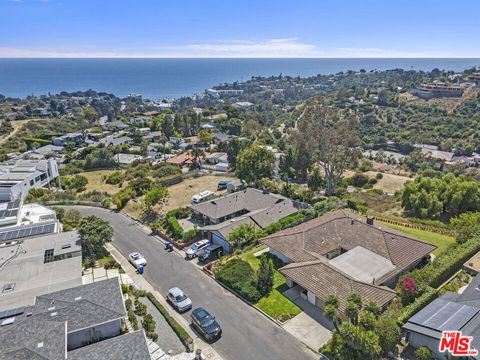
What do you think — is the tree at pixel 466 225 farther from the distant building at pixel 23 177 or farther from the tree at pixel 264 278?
the distant building at pixel 23 177

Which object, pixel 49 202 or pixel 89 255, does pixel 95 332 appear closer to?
pixel 89 255

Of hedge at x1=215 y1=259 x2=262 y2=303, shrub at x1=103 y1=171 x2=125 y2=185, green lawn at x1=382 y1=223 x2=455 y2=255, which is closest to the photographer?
hedge at x1=215 y1=259 x2=262 y2=303

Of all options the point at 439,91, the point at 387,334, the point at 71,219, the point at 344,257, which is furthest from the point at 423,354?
the point at 439,91

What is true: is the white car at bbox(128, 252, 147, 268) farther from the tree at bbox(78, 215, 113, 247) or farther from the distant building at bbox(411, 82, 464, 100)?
the distant building at bbox(411, 82, 464, 100)

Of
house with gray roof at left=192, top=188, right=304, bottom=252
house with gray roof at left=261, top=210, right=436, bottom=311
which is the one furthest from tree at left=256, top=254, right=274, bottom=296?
house with gray roof at left=192, top=188, right=304, bottom=252
